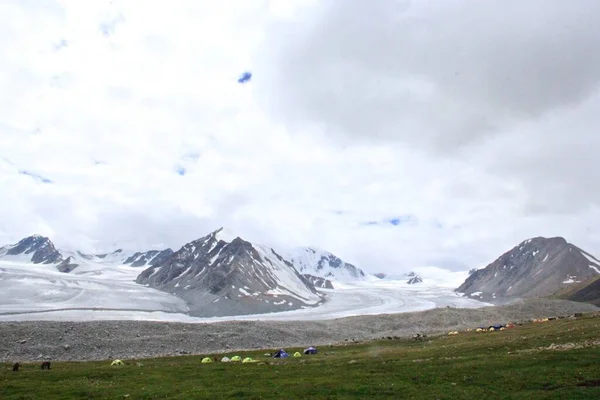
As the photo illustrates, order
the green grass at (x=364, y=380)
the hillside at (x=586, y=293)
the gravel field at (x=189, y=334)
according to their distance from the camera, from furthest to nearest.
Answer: the hillside at (x=586, y=293) → the gravel field at (x=189, y=334) → the green grass at (x=364, y=380)

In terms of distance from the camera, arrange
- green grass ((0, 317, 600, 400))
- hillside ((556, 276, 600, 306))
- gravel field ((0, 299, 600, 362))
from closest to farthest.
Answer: green grass ((0, 317, 600, 400)), gravel field ((0, 299, 600, 362)), hillside ((556, 276, 600, 306))

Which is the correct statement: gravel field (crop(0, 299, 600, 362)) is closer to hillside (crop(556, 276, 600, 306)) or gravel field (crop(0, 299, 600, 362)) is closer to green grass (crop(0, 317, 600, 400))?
green grass (crop(0, 317, 600, 400))

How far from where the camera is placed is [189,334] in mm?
91312

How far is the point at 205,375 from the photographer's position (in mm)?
43281

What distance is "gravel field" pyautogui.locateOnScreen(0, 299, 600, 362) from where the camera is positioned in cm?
7381

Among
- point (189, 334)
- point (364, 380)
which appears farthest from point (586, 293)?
point (364, 380)

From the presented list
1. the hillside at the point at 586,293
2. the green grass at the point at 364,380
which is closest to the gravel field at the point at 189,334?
the green grass at the point at 364,380

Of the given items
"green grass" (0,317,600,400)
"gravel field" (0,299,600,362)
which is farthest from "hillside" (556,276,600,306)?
"green grass" (0,317,600,400)

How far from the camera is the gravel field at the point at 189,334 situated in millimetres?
73812

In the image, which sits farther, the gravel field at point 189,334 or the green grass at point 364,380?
the gravel field at point 189,334

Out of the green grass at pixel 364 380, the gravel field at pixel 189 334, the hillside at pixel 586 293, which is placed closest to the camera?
the green grass at pixel 364 380

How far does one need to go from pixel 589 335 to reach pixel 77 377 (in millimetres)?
52941

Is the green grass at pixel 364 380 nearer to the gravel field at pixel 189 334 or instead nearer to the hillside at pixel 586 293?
the gravel field at pixel 189 334

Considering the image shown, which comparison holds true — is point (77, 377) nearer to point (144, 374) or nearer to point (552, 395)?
point (144, 374)
